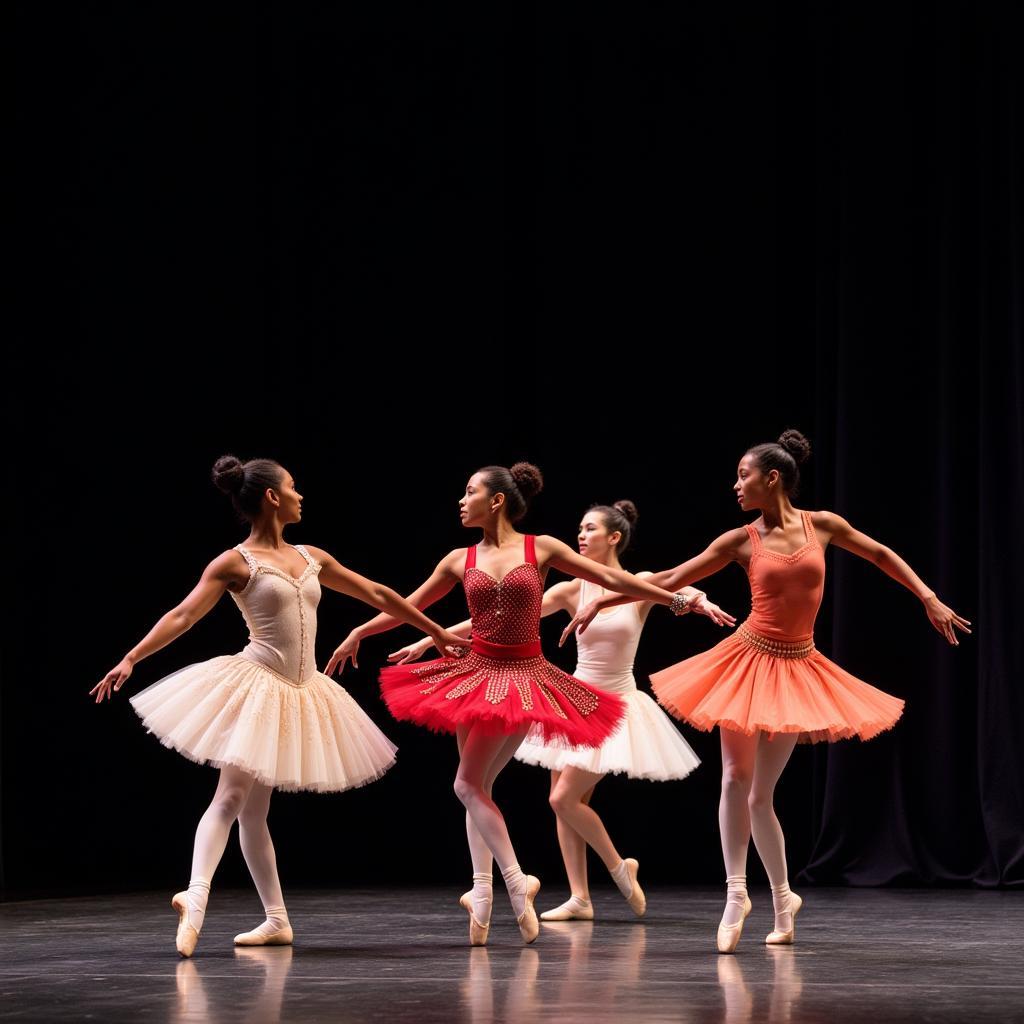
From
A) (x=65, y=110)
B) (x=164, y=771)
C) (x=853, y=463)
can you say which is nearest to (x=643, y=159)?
(x=853, y=463)

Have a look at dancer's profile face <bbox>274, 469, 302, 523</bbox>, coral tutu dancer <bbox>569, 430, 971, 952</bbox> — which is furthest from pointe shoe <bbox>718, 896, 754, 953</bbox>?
dancer's profile face <bbox>274, 469, 302, 523</bbox>

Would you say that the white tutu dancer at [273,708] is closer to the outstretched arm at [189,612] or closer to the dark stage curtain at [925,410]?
the outstretched arm at [189,612]

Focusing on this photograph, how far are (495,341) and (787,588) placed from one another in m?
2.74

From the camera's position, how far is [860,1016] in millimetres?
3021

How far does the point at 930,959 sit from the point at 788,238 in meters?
3.46

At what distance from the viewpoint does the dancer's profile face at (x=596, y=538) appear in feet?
16.9

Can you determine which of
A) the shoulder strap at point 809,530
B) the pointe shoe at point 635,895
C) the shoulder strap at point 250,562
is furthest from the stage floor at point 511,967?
the shoulder strap at point 809,530

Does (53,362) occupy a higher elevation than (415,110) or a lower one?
lower

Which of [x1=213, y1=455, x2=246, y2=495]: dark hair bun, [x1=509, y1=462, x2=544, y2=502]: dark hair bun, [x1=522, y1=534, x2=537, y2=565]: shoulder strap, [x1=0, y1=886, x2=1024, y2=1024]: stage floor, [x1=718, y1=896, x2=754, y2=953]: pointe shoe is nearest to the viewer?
[x1=0, y1=886, x2=1024, y2=1024]: stage floor

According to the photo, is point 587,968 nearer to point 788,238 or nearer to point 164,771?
point 164,771

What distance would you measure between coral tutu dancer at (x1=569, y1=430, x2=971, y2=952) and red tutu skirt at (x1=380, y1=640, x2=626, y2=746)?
22 cm

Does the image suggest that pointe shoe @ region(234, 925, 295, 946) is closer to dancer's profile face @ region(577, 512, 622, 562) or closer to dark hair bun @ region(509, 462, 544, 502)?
dark hair bun @ region(509, 462, 544, 502)

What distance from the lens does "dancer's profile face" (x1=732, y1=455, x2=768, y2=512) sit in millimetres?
4246

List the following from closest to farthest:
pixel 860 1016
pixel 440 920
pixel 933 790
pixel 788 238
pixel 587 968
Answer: pixel 860 1016 → pixel 587 968 → pixel 440 920 → pixel 933 790 → pixel 788 238
